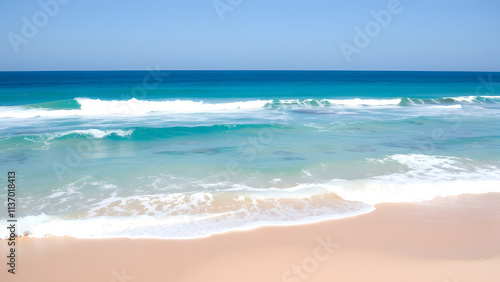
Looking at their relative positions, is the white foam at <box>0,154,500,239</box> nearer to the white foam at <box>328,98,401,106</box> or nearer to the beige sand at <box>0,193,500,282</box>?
the beige sand at <box>0,193,500,282</box>

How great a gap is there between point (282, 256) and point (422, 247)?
2.03 meters

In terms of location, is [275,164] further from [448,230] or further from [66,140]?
[66,140]

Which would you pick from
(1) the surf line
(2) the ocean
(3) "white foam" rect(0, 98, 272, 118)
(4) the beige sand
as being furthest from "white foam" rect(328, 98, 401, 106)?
(1) the surf line

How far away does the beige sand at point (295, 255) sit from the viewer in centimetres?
411

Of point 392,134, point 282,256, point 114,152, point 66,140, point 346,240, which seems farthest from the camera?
point 392,134

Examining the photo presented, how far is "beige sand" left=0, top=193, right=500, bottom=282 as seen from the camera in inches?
162

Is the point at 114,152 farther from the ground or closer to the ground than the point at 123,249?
farther from the ground

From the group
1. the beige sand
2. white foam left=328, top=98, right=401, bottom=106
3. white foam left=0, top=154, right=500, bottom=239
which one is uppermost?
white foam left=328, top=98, right=401, bottom=106

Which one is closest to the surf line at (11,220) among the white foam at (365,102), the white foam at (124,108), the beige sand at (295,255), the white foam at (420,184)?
the beige sand at (295,255)

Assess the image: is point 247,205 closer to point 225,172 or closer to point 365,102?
point 225,172

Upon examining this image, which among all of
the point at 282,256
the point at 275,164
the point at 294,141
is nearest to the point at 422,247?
the point at 282,256

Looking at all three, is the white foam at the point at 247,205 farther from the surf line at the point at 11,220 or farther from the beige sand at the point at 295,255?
the beige sand at the point at 295,255

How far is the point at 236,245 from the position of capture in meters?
4.77

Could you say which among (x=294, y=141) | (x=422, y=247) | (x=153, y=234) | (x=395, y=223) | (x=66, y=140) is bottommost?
(x=422, y=247)
